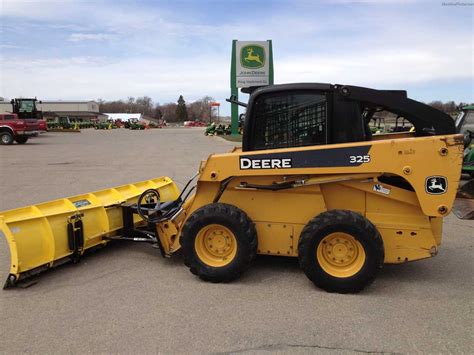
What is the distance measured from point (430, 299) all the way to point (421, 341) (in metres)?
0.86

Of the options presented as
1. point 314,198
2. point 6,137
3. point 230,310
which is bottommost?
point 230,310

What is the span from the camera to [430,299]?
13.6 ft

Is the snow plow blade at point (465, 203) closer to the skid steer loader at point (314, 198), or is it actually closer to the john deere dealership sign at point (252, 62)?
the skid steer loader at point (314, 198)

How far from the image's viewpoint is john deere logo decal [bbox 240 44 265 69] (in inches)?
1331

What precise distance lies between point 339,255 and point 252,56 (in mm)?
31230

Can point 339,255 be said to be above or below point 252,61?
below

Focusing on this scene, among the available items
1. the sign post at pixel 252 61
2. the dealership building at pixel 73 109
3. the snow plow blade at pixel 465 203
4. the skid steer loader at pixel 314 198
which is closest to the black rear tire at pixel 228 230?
the skid steer loader at pixel 314 198

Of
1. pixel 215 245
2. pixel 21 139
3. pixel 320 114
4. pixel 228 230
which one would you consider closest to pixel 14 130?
pixel 21 139

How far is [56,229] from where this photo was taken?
15.6ft

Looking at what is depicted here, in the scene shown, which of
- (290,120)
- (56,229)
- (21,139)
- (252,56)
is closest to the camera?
(290,120)

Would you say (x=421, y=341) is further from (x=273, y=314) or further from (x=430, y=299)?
(x=273, y=314)

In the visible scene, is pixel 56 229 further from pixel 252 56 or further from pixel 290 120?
pixel 252 56

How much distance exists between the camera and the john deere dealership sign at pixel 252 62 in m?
33.7

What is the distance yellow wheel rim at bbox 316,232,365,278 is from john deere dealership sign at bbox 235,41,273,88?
3023 cm
